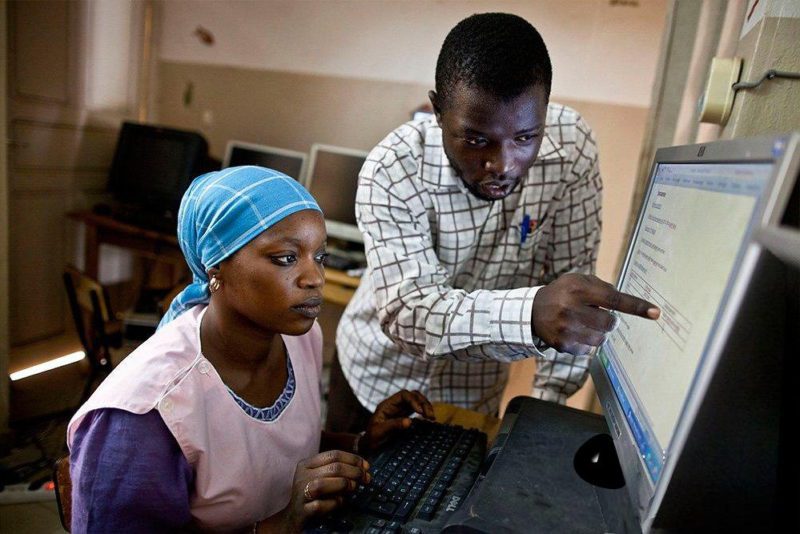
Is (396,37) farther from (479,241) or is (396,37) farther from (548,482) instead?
(548,482)

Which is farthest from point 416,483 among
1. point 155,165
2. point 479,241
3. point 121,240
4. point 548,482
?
point 155,165

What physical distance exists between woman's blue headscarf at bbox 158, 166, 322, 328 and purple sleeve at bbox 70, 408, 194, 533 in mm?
247

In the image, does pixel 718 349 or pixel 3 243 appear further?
pixel 3 243

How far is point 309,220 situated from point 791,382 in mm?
617

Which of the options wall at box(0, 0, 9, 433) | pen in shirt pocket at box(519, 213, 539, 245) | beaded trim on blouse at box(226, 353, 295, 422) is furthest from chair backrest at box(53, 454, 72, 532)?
wall at box(0, 0, 9, 433)

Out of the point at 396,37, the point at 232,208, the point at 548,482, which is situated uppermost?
the point at 396,37

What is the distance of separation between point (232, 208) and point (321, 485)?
1.29ft

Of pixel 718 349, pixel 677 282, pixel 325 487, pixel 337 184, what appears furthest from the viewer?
pixel 337 184

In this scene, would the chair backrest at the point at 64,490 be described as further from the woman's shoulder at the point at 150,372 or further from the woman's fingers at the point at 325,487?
the woman's fingers at the point at 325,487

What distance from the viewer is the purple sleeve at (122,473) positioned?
0.68m

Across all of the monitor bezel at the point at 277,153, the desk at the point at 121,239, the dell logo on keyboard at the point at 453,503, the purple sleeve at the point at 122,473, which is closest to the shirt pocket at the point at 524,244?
the dell logo on keyboard at the point at 453,503

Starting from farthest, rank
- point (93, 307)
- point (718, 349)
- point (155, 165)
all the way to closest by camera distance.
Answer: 1. point (155, 165)
2. point (93, 307)
3. point (718, 349)

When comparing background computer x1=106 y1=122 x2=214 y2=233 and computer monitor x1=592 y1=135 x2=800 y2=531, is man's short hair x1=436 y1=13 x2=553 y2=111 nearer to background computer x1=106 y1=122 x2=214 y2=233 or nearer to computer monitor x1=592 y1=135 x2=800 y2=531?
computer monitor x1=592 y1=135 x2=800 y2=531

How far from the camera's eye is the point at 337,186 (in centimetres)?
282
